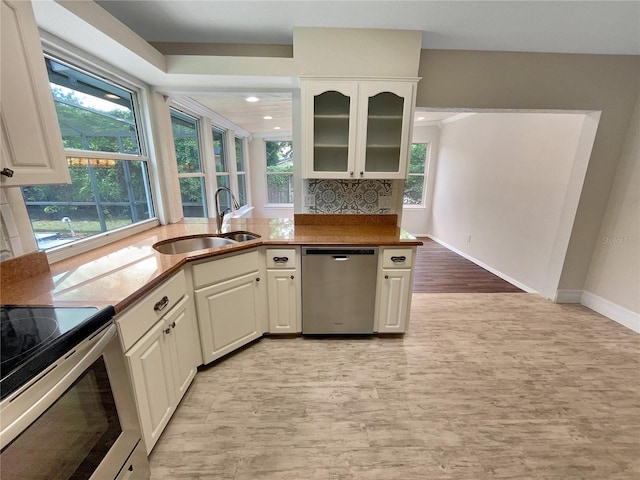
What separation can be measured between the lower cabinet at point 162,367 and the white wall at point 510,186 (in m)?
3.70

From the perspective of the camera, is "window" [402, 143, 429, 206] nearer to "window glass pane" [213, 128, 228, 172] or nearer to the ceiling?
the ceiling

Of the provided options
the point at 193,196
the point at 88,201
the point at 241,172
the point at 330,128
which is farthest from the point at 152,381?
the point at 241,172

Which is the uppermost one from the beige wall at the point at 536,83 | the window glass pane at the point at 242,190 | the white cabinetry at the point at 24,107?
the beige wall at the point at 536,83

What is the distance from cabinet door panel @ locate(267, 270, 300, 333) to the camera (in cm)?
206

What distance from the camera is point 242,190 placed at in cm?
544

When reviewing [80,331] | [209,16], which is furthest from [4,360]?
[209,16]

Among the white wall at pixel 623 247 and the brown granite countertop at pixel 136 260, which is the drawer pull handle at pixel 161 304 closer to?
the brown granite countertop at pixel 136 260

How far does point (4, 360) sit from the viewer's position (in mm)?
674

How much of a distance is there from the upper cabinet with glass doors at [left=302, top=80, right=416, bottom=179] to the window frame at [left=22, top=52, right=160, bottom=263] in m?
1.37

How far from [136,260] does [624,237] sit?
408 cm

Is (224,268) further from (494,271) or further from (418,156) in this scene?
(418,156)

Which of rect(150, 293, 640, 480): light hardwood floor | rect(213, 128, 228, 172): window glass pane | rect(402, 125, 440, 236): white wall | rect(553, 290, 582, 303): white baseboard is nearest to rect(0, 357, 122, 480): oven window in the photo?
rect(150, 293, 640, 480): light hardwood floor

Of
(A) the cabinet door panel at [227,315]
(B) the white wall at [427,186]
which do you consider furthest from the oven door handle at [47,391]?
(B) the white wall at [427,186]

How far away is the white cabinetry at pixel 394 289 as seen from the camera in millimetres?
2021
